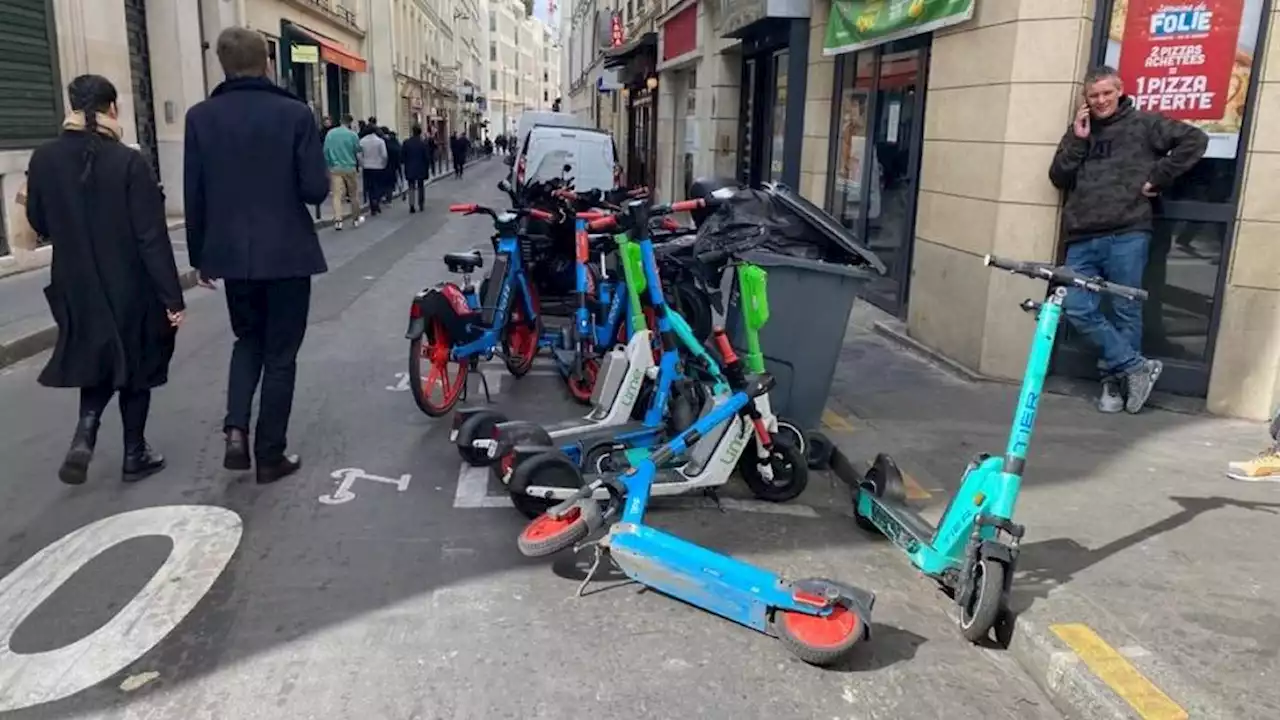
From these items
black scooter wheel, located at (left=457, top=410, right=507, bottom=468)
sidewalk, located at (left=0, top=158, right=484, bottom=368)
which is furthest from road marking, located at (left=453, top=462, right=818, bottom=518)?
sidewalk, located at (left=0, top=158, right=484, bottom=368)

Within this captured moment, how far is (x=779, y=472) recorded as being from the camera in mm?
4855

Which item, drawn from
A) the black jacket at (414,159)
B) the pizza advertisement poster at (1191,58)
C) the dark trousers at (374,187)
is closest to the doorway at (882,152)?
the pizza advertisement poster at (1191,58)

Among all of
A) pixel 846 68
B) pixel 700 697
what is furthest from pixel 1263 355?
pixel 846 68

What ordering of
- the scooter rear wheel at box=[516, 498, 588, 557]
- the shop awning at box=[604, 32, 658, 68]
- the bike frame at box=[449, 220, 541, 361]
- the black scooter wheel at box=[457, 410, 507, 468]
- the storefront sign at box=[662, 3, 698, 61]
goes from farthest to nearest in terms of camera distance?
the shop awning at box=[604, 32, 658, 68] < the storefront sign at box=[662, 3, 698, 61] < the bike frame at box=[449, 220, 541, 361] < the black scooter wheel at box=[457, 410, 507, 468] < the scooter rear wheel at box=[516, 498, 588, 557]

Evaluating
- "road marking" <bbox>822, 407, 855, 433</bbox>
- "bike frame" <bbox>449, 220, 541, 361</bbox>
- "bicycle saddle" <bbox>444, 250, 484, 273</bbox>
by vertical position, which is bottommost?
"road marking" <bbox>822, 407, 855, 433</bbox>

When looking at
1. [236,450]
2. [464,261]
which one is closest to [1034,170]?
[464,261]

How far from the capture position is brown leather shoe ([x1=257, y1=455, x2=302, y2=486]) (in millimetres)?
4953

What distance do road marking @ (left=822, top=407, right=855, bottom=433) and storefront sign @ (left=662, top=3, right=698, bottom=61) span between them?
12227 millimetres

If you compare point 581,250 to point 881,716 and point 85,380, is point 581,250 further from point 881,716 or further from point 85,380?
point 881,716

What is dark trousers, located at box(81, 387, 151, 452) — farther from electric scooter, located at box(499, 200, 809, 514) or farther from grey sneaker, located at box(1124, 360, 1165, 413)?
grey sneaker, located at box(1124, 360, 1165, 413)

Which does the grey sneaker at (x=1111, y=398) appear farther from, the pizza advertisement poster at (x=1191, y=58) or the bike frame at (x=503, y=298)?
the bike frame at (x=503, y=298)

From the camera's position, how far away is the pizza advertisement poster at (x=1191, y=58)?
232 inches

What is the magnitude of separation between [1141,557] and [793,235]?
2.40m

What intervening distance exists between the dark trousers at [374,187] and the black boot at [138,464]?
16.3 metres
